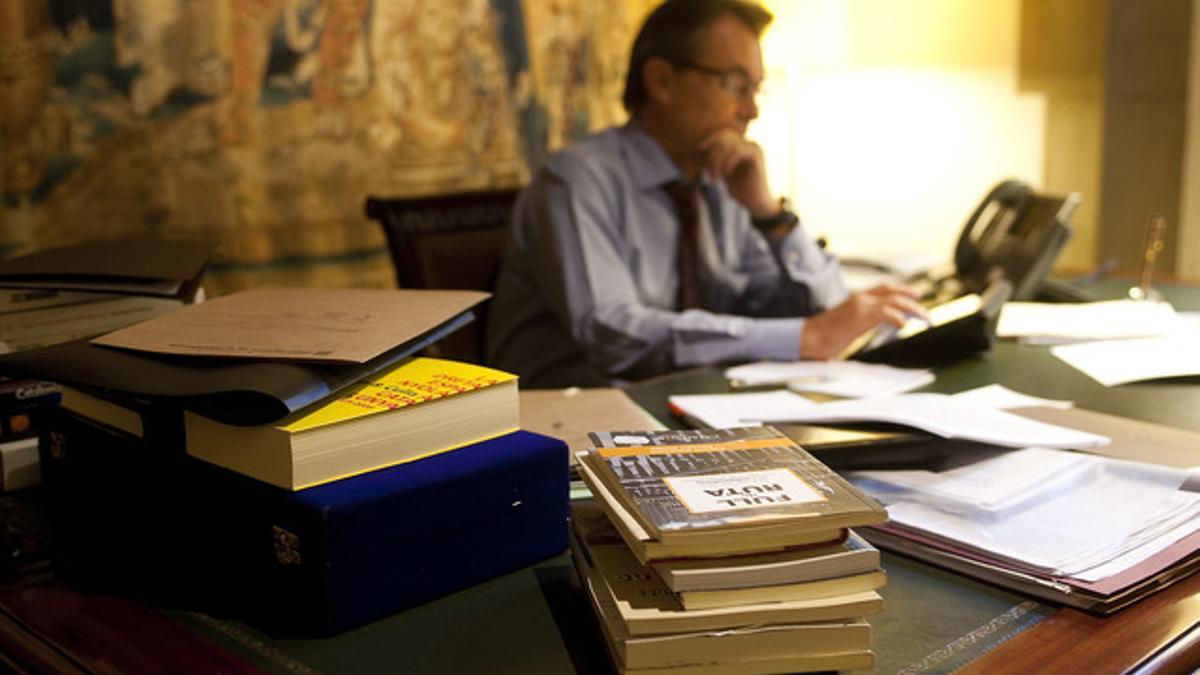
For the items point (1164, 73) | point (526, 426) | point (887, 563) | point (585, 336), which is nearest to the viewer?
point (887, 563)

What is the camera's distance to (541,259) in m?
2.07

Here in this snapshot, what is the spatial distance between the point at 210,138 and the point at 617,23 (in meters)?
1.46

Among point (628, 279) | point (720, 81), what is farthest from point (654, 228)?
point (720, 81)

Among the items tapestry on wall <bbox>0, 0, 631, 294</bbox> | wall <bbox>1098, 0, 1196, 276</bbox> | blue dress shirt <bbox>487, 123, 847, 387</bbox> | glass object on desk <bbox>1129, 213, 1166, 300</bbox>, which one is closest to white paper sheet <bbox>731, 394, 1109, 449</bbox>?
blue dress shirt <bbox>487, 123, 847, 387</bbox>

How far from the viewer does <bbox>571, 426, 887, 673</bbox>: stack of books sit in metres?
0.72

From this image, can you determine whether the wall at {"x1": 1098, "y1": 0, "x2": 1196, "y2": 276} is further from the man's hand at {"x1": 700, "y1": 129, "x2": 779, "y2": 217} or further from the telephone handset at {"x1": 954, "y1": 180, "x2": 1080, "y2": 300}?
the man's hand at {"x1": 700, "y1": 129, "x2": 779, "y2": 217}

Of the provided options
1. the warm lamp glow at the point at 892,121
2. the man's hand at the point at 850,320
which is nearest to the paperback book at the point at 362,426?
the man's hand at the point at 850,320

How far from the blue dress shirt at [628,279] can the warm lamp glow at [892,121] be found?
1204 mm

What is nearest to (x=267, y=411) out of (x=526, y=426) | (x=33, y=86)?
(x=526, y=426)

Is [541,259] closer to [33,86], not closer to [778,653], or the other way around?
[33,86]

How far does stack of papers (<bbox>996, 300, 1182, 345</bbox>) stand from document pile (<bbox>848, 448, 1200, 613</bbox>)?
73cm

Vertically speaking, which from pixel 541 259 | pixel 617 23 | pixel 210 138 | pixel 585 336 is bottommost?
pixel 585 336

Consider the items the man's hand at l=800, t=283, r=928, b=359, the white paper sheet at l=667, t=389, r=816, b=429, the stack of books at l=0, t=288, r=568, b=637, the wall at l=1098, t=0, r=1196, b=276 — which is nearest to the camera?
the stack of books at l=0, t=288, r=568, b=637

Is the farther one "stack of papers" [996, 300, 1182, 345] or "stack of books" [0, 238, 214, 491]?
"stack of papers" [996, 300, 1182, 345]
